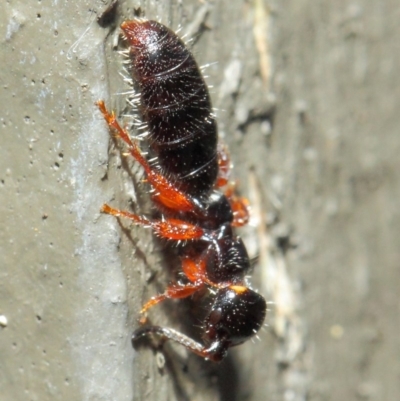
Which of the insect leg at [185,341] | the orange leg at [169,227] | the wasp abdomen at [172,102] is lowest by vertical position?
the insect leg at [185,341]

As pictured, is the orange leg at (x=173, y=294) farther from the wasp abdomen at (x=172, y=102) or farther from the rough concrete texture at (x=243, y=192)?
the wasp abdomen at (x=172, y=102)

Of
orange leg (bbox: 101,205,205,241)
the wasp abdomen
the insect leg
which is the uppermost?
the wasp abdomen

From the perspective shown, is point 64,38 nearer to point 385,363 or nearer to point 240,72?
point 240,72

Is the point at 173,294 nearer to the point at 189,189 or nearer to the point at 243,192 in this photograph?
the point at 189,189

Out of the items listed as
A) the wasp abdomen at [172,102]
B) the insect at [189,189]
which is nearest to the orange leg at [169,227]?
the insect at [189,189]

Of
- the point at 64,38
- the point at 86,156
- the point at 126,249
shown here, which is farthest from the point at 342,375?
the point at 64,38

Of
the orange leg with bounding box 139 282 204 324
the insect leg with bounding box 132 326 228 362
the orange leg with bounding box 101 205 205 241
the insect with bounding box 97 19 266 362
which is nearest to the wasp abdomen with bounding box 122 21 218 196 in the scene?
the insect with bounding box 97 19 266 362

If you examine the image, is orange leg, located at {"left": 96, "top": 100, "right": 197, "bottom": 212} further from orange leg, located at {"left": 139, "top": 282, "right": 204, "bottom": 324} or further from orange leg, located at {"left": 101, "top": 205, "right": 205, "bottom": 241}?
orange leg, located at {"left": 139, "top": 282, "right": 204, "bottom": 324}
